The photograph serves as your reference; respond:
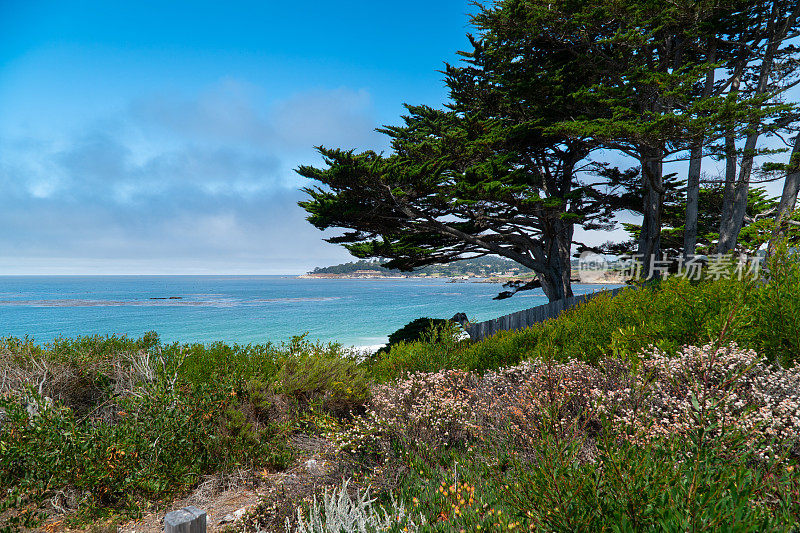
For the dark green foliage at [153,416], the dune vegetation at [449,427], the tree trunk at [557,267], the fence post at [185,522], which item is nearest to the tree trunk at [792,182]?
the tree trunk at [557,267]

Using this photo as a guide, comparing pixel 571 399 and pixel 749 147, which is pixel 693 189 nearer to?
pixel 749 147

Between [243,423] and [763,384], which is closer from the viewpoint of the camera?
[763,384]

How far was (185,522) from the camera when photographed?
270 centimetres

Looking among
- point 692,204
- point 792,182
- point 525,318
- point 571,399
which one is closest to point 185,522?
point 571,399

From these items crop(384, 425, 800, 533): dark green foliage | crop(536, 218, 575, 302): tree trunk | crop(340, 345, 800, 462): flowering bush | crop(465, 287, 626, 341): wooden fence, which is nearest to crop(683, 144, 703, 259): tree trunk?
crop(536, 218, 575, 302): tree trunk

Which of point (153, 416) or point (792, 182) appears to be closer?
point (153, 416)

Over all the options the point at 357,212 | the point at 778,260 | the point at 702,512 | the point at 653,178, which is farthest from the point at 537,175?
the point at 702,512

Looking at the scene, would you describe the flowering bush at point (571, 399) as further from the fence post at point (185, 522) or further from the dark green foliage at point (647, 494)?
the fence post at point (185, 522)

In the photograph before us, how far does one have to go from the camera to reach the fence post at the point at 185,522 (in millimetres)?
2670

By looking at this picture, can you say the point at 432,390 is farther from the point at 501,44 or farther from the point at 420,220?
the point at 501,44

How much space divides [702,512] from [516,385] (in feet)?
10.7

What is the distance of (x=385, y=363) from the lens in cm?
787

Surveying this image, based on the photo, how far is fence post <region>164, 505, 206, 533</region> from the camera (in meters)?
2.67

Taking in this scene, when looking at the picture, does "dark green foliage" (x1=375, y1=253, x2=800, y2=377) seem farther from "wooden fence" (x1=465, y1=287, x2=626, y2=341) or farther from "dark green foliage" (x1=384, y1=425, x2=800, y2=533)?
"wooden fence" (x1=465, y1=287, x2=626, y2=341)
